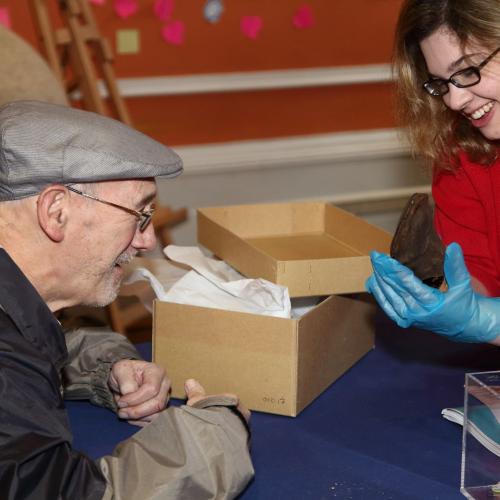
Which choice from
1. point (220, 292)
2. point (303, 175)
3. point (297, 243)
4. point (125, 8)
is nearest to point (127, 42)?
point (125, 8)

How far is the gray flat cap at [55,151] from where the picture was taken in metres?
1.32

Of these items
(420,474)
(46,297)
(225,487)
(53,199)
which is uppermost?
(53,199)

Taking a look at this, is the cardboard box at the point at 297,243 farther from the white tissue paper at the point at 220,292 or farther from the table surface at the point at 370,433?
the table surface at the point at 370,433

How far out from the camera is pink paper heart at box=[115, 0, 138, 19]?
3535 millimetres

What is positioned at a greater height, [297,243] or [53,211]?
[53,211]

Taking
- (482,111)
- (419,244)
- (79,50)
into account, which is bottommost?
(419,244)

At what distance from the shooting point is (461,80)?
167 centimetres

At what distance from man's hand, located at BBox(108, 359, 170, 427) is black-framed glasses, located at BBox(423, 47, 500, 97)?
2.43ft

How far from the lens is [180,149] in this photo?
12.6 ft

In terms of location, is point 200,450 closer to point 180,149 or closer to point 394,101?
point 394,101

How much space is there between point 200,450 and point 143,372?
1.34 ft

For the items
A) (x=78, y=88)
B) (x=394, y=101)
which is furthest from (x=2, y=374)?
(x=78, y=88)

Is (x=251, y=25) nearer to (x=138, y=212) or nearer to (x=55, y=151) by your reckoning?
(x=138, y=212)

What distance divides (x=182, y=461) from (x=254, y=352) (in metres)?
0.39
